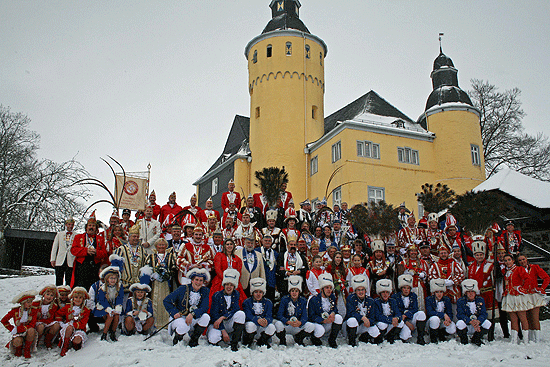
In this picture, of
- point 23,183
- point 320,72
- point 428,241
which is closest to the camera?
point 428,241

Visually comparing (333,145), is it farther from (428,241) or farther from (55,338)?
(55,338)

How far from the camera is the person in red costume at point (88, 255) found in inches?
303

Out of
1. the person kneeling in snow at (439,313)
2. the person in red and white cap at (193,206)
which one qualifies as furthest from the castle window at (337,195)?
the person kneeling in snow at (439,313)

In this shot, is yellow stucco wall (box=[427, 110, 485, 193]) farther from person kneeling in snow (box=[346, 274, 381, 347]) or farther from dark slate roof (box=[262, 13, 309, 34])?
person kneeling in snow (box=[346, 274, 381, 347])

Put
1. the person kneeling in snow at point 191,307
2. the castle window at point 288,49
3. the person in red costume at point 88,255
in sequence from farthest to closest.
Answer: the castle window at point 288,49 < the person in red costume at point 88,255 < the person kneeling in snow at point 191,307

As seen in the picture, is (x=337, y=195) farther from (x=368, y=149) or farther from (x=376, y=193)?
(x=368, y=149)

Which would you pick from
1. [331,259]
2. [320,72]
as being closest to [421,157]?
[320,72]

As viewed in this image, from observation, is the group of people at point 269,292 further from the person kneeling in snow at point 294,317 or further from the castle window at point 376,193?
the castle window at point 376,193

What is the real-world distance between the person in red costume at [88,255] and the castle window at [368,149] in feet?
53.7

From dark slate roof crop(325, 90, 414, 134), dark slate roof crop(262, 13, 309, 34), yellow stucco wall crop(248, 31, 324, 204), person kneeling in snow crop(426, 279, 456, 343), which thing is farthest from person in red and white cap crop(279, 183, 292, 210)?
dark slate roof crop(262, 13, 309, 34)

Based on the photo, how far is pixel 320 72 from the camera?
2711 centimetres

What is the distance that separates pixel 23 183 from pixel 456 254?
72.4ft

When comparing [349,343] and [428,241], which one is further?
[428,241]

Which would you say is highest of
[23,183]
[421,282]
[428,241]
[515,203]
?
[23,183]
